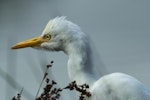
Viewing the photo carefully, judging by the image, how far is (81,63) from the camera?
234 centimetres

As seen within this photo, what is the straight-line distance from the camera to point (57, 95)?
125 cm

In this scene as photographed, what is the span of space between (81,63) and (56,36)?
299 mm

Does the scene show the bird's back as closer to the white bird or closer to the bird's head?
the white bird

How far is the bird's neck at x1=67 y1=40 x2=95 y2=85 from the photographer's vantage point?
2.33 metres

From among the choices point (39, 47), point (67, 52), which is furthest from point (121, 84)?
point (39, 47)

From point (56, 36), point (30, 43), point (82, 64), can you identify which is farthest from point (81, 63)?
point (30, 43)

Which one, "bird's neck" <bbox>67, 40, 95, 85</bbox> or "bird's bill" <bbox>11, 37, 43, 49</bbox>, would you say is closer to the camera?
"bird's neck" <bbox>67, 40, 95, 85</bbox>

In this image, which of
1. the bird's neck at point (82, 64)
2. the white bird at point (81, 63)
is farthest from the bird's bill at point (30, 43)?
the bird's neck at point (82, 64)

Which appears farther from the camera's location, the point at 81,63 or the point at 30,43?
the point at 30,43

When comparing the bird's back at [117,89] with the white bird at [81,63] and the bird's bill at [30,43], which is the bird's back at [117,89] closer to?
the white bird at [81,63]

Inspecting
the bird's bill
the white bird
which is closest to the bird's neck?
the white bird

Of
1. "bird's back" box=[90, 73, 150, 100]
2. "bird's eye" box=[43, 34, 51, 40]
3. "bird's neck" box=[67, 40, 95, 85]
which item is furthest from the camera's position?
"bird's eye" box=[43, 34, 51, 40]

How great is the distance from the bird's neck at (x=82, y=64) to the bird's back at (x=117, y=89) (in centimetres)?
19

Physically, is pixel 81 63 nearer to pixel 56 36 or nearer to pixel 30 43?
pixel 56 36
